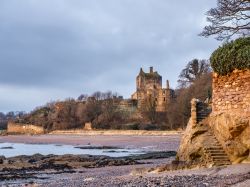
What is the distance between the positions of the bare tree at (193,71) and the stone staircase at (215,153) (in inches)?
2207

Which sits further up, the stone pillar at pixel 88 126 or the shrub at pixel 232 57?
the shrub at pixel 232 57

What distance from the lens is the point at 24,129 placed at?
123875 millimetres

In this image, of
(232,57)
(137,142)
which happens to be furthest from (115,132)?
(232,57)

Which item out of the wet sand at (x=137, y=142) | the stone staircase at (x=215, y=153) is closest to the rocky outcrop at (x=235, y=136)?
the stone staircase at (x=215, y=153)

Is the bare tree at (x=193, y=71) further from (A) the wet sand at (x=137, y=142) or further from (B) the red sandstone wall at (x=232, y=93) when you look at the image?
(B) the red sandstone wall at (x=232, y=93)

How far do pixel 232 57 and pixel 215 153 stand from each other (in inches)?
148

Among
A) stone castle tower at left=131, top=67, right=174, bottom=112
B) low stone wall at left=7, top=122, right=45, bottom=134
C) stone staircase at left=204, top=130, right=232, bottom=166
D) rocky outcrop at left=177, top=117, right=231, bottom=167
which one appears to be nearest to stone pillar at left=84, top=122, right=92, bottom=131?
stone castle tower at left=131, top=67, right=174, bottom=112

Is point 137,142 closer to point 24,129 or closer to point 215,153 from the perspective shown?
point 215,153

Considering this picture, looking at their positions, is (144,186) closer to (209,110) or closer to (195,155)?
(195,155)

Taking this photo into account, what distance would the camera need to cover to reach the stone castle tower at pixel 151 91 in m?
96.2

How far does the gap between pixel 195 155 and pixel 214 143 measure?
96 centimetres

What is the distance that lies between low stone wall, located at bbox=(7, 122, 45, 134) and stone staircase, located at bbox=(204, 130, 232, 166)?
324ft

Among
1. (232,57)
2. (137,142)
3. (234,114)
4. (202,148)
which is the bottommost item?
(137,142)

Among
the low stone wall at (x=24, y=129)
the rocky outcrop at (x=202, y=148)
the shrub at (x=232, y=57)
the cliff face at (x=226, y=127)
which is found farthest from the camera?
the low stone wall at (x=24, y=129)
